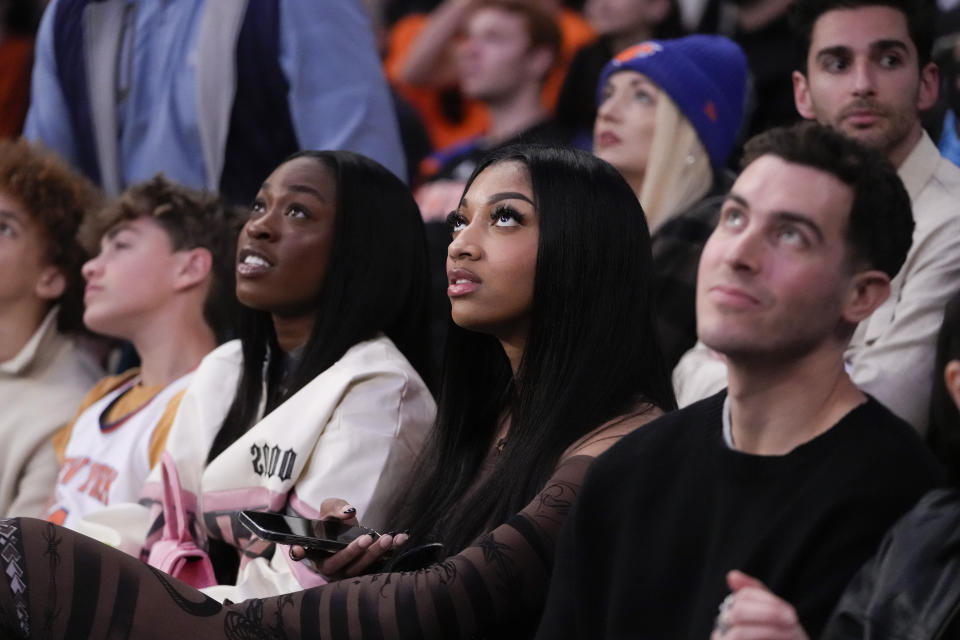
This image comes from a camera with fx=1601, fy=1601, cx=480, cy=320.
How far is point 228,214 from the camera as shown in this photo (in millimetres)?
4621

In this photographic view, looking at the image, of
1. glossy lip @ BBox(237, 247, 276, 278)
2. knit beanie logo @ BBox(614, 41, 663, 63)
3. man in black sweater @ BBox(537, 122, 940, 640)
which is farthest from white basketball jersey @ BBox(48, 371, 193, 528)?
man in black sweater @ BBox(537, 122, 940, 640)

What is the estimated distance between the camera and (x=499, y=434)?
10.9 feet

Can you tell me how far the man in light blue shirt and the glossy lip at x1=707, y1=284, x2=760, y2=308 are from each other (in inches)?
99.2

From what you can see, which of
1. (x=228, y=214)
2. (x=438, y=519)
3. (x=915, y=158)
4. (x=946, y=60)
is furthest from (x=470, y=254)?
(x=946, y=60)

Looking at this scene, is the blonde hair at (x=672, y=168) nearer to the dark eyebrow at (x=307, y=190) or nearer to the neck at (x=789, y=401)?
the dark eyebrow at (x=307, y=190)

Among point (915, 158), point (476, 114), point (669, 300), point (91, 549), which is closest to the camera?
point (91, 549)

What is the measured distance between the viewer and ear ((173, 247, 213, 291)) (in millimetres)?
4508

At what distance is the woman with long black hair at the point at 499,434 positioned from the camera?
2791 millimetres

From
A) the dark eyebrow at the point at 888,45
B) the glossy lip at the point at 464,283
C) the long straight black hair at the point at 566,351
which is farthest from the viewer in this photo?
the dark eyebrow at the point at 888,45

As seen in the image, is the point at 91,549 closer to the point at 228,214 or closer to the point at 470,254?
the point at 470,254

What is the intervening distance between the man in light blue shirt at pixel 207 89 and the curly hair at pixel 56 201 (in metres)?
0.27

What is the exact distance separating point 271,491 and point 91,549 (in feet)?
1.98

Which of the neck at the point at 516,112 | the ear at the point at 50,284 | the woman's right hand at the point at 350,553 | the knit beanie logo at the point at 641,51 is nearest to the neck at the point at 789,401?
the woman's right hand at the point at 350,553

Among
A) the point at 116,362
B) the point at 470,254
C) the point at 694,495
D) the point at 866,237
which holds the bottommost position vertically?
the point at 116,362
